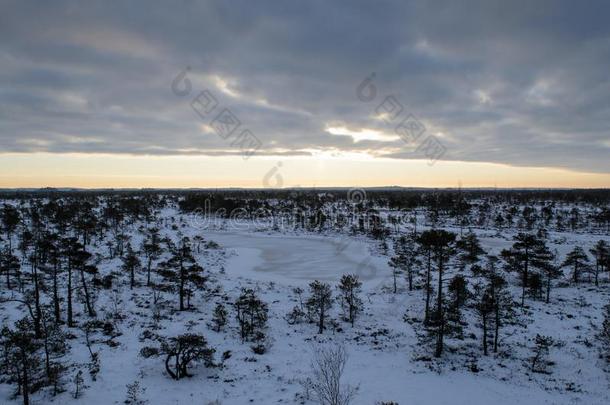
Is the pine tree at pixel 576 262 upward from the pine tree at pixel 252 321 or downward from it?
upward

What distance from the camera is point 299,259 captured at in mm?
64625

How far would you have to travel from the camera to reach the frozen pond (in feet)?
175

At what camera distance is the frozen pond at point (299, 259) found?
2098 inches

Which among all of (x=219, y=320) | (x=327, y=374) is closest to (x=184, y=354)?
(x=219, y=320)

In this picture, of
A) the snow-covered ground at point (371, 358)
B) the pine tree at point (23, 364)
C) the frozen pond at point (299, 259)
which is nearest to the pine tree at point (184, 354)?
the snow-covered ground at point (371, 358)

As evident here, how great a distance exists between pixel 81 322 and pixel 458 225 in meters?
100

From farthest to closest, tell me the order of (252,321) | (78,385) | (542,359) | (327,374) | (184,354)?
(252,321)
(542,359)
(184,354)
(327,374)
(78,385)

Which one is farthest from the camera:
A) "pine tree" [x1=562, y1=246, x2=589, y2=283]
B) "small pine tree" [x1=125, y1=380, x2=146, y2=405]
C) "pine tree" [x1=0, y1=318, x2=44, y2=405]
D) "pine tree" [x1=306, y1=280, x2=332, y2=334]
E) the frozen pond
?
the frozen pond

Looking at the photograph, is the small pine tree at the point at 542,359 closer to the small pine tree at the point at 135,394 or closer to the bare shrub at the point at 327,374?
the bare shrub at the point at 327,374

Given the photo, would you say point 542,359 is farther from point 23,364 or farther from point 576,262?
point 23,364

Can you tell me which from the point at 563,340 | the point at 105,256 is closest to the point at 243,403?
the point at 563,340

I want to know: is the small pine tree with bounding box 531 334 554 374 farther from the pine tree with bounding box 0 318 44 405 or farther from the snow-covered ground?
the pine tree with bounding box 0 318 44 405

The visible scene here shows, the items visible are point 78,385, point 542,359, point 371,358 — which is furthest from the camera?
point 371,358

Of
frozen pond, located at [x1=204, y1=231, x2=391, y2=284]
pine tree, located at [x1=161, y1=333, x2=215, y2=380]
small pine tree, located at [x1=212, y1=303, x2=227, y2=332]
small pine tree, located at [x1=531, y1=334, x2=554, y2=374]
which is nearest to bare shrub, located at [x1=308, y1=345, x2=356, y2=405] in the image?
pine tree, located at [x1=161, y1=333, x2=215, y2=380]
